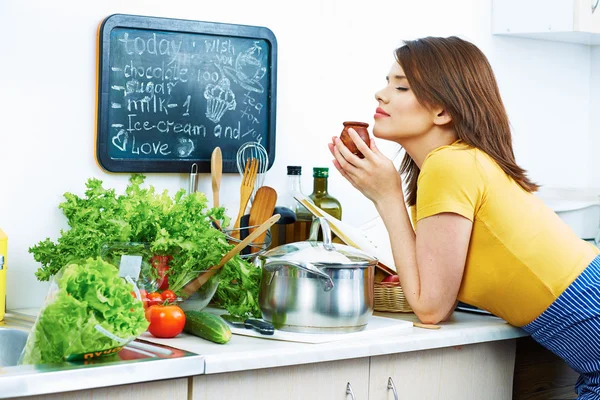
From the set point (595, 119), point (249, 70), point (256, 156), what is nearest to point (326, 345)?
point (256, 156)

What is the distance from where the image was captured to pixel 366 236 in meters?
2.21

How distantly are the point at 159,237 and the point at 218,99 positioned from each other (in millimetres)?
589

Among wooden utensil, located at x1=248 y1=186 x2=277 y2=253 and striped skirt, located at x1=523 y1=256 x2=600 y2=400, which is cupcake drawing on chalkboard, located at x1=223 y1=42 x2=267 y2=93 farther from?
striped skirt, located at x1=523 y1=256 x2=600 y2=400

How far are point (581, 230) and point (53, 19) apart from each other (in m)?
1.76

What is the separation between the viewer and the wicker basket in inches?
81.3

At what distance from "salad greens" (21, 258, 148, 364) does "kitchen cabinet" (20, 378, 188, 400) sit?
2.7 inches

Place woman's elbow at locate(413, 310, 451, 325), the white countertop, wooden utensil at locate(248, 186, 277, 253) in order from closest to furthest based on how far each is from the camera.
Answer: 1. the white countertop
2. woman's elbow at locate(413, 310, 451, 325)
3. wooden utensil at locate(248, 186, 277, 253)

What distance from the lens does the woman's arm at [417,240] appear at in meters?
1.87

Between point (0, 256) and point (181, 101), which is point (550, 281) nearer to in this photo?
point (181, 101)

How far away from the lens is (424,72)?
1979 mm

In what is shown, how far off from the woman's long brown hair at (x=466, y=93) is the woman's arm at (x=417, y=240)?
0.18 m

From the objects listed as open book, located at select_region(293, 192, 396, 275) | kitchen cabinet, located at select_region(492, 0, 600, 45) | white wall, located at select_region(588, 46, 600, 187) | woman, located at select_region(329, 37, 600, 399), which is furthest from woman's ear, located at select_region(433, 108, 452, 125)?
white wall, located at select_region(588, 46, 600, 187)

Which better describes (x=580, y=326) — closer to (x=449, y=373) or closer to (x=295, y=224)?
(x=449, y=373)

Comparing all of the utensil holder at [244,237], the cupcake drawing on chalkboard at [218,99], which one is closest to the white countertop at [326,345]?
the utensil holder at [244,237]
